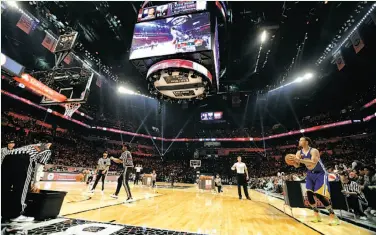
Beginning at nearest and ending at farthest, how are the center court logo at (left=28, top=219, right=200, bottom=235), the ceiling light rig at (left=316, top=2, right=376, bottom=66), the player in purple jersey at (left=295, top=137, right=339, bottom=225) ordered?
the center court logo at (left=28, top=219, right=200, bottom=235)
the player in purple jersey at (left=295, top=137, right=339, bottom=225)
the ceiling light rig at (left=316, top=2, right=376, bottom=66)

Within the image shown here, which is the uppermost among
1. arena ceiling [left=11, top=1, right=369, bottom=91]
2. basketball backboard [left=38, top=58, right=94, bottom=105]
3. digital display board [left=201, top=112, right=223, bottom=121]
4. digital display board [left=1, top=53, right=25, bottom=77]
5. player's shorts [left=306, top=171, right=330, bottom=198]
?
digital display board [left=201, top=112, right=223, bottom=121]

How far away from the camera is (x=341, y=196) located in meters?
4.94

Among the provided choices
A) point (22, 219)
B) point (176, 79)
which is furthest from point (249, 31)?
point (22, 219)

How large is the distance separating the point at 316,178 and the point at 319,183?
0.11m

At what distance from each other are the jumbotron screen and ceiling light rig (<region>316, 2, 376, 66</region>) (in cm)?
876

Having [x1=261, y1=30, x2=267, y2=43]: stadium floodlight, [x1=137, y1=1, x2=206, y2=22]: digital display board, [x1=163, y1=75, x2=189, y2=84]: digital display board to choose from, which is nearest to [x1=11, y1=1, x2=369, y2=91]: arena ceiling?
[x1=261, y1=30, x2=267, y2=43]: stadium floodlight

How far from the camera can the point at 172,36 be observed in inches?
297

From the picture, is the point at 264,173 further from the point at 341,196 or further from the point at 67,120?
the point at 67,120

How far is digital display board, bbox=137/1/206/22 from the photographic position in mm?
7691

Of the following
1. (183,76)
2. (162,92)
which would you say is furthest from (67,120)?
(183,76)

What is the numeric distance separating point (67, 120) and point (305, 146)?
27.5 metres

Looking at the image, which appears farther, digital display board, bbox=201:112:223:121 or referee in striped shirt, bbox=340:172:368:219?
digital display board, bbox=201:112:223:121

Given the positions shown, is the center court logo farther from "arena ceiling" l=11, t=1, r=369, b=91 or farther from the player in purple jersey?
"arena ceiling" l=11, t=1, r=369, b=91

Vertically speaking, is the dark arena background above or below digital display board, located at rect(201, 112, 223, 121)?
below
